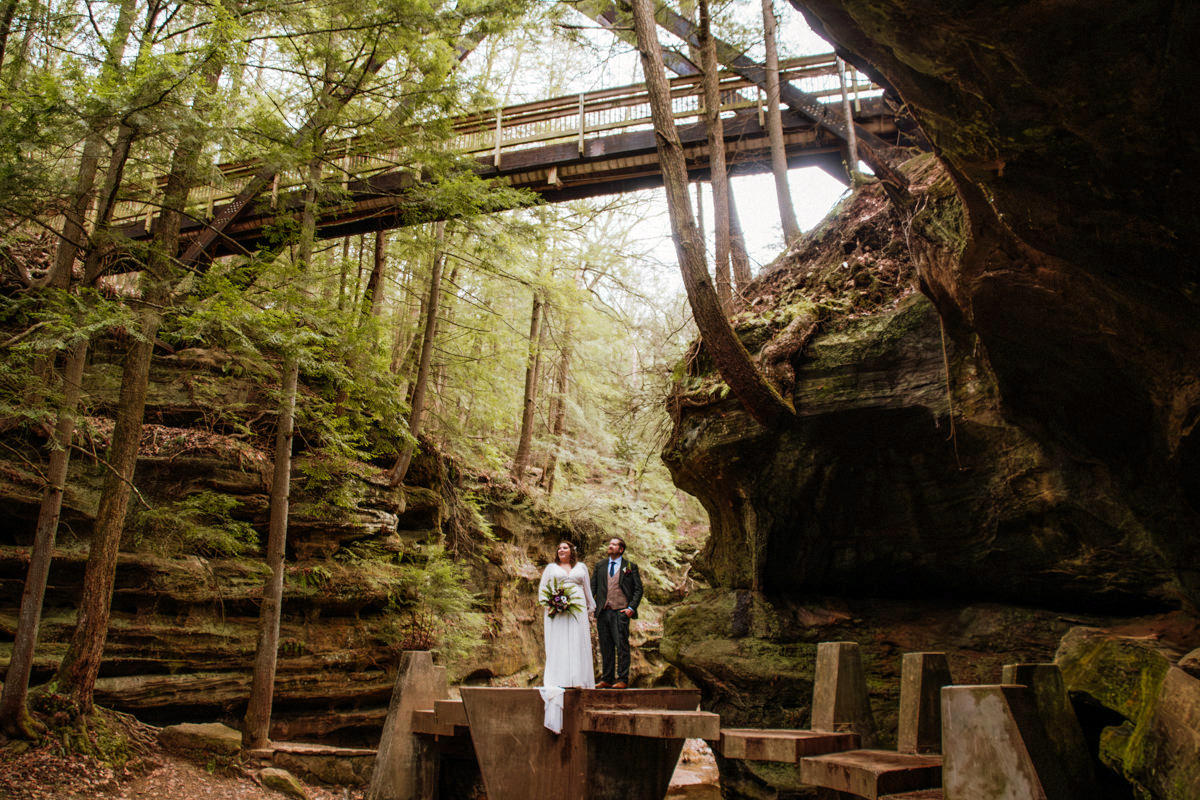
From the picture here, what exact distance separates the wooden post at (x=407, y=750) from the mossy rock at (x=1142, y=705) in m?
5.65

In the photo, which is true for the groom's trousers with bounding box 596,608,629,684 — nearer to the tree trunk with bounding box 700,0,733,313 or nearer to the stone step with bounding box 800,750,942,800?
the stone step with bounding box 800,750,942,800

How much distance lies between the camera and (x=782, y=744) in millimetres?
5000

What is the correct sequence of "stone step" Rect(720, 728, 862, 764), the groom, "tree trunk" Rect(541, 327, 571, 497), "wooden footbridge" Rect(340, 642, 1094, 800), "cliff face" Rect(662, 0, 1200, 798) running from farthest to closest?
"tree trunk" Rect(541, 327, 571, 497)
the groom
"stone step" Rect(720, 728, 862, 764)
"wooden footbridge" Rect(340, 642, 1094, 800)
"cliff face" Rect(662, 0, 1200, 798)

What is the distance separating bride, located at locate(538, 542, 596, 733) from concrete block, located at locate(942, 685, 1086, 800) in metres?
3.51

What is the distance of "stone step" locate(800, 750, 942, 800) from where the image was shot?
4.25 m

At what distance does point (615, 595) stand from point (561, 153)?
7.55 metres

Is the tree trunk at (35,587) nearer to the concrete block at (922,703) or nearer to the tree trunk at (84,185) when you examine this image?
the tree trunk at (84,185)

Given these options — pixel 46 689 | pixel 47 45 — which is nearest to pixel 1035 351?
pixel 47 45

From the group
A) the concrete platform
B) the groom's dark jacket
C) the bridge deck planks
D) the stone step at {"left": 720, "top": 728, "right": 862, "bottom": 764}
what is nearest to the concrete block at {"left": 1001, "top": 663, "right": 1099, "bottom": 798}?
the stone step at {"left": 720, "top": 728, "right": 862, "bottom": 764}

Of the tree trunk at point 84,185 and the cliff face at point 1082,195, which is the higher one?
the tree trunk at point 84,185

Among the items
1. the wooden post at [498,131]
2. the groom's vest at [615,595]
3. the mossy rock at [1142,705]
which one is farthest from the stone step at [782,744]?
the wooden post at [498,131]

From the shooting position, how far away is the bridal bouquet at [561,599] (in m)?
7.24

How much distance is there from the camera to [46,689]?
319 inches

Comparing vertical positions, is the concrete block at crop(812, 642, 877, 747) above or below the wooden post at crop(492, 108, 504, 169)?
below
